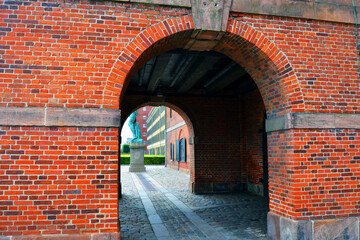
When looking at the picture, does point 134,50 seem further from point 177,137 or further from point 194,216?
point 177,137

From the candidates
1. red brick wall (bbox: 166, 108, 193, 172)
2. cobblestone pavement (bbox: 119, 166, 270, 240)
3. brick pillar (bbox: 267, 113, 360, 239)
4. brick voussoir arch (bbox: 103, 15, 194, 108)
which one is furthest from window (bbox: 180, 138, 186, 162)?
brick voussoir arch (bbox: 103, 15, 194, 108)

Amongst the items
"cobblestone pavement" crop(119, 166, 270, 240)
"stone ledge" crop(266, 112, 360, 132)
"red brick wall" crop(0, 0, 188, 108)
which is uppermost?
"red brick wall" crop(0, 0, 188, 108)

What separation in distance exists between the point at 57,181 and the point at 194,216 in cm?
423

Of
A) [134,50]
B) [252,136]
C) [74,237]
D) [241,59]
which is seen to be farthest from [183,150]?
[74,237]

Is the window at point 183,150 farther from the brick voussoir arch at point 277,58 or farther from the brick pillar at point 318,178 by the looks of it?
the brick voussoir arch at point 277,58

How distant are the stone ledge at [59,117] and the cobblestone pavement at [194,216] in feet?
8.31

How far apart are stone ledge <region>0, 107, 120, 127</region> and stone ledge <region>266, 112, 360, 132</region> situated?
120 inches

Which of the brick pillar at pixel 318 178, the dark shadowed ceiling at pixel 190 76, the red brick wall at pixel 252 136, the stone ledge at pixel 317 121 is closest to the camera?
the brick pillar at pixel 318 178

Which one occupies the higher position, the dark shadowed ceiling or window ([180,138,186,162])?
the dark shadowed ceiling

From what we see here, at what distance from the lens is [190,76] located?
33.0 ft

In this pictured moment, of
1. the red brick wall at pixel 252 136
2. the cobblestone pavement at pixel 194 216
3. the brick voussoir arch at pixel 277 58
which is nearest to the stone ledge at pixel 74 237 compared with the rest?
the cobblestone pavement at pixel 194 216

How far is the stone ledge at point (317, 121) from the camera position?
541 centimetres

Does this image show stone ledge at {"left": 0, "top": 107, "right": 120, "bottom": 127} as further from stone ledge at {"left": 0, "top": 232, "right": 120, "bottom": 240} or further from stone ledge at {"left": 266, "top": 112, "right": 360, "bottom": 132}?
stone ledge at {"left": 266, "top": 112, "right": 360, "bottom": 132}

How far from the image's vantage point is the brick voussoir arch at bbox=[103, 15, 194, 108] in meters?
4.88
